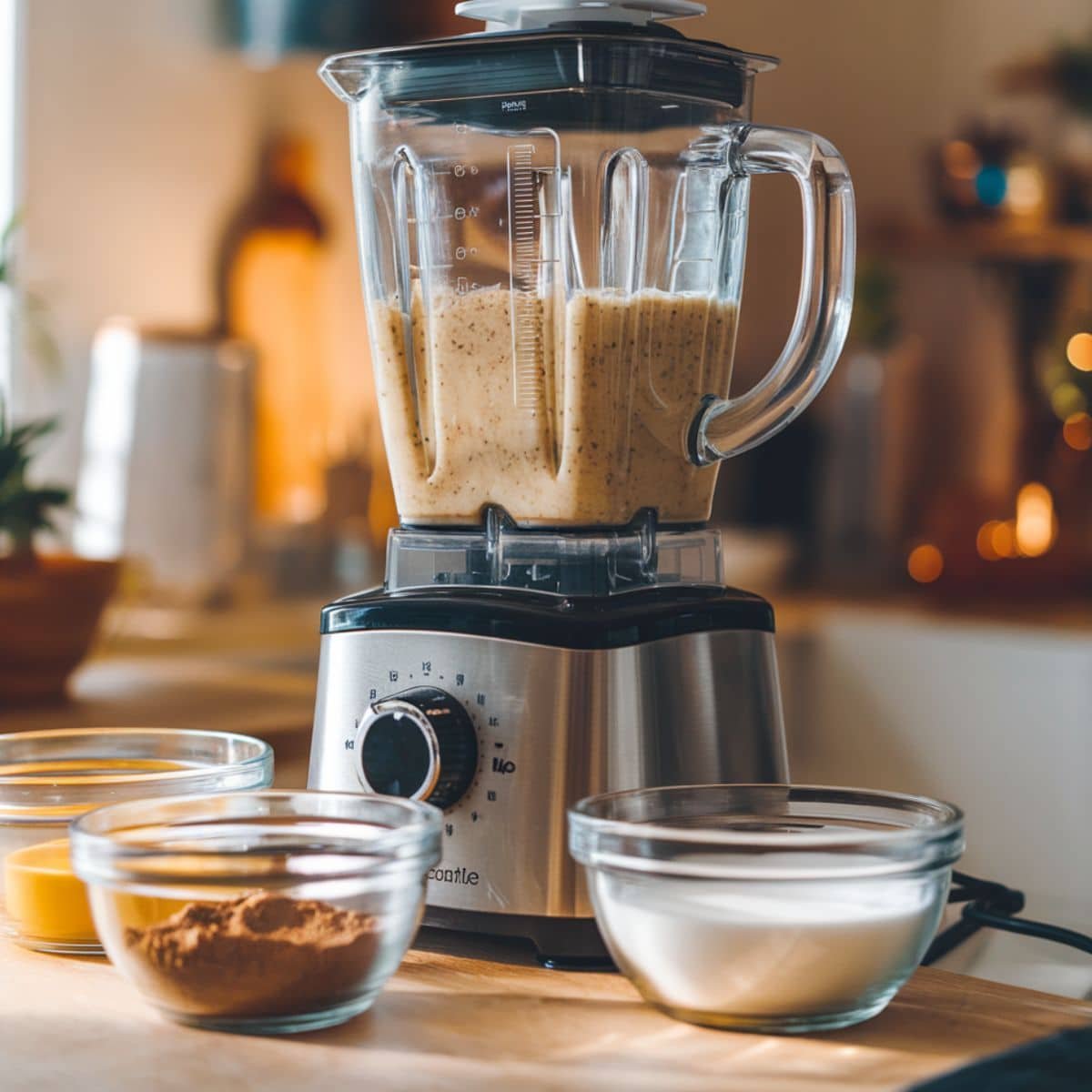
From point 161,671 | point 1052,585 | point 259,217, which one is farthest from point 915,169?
point 161,671

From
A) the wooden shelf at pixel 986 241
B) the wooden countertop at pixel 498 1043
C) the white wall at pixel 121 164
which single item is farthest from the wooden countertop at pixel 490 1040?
the wooden shelf at pixel 986 241

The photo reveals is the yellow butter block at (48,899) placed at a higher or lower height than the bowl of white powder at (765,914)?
lower

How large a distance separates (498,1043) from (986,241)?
2256mm

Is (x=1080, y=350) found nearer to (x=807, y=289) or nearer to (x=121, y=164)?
(x=121, y=164)

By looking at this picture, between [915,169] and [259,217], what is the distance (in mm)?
1175

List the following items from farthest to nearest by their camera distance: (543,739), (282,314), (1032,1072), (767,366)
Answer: (767,366) → (282,314) → (543,739) → (1032,1072)

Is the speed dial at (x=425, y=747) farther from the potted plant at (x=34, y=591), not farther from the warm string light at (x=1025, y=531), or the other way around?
the warm string light at (x=1025, y=531)

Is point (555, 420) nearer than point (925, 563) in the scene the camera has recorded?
Yes

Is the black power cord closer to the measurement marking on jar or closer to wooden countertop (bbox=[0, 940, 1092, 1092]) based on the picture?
wooden countertop (bbox=[0, 940, 1092, 1092])

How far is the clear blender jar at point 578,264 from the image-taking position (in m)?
0.68

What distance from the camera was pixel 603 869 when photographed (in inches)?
21.7

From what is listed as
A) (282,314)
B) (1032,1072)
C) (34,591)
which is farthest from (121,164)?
(1032,1072)

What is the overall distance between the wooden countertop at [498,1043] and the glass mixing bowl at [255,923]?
12 millimetres

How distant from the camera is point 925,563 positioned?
2453 mm
